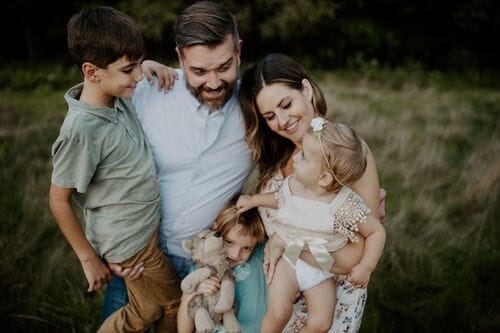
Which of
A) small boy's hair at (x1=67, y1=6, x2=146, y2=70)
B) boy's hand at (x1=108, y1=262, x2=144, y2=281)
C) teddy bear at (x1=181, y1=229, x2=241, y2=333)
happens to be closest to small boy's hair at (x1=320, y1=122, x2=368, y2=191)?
teddy bear at (x1=181, y1=229, x2=241, y2=333)

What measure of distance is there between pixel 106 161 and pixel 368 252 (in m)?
1.33

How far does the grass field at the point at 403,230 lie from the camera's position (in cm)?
345

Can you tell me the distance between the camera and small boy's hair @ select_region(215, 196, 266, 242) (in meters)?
2.65

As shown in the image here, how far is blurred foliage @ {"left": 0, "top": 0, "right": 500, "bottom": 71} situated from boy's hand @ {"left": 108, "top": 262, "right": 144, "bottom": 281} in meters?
11.2

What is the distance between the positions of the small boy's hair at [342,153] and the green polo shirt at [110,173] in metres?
0.95

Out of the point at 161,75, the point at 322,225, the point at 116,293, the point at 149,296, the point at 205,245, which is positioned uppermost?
the point at 161,75

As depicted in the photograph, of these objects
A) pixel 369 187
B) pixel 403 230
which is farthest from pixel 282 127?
pixel 403 230

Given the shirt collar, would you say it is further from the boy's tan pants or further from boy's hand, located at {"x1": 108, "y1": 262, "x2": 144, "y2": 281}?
boy's hand, located at {"x1": 108, "y1": 262, "x2": 144, "y2": 281}

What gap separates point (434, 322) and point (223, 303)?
174cm

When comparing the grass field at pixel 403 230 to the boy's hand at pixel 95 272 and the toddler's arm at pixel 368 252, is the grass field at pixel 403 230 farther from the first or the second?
the toddler's arm at pixel 368 252

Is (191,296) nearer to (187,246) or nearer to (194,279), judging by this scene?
(194,279)

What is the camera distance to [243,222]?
266cm

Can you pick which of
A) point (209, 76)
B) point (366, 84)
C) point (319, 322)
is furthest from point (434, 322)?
point (366, 84)

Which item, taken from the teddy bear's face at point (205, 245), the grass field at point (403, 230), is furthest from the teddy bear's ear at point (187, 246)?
the grass field at point (403, 230)
